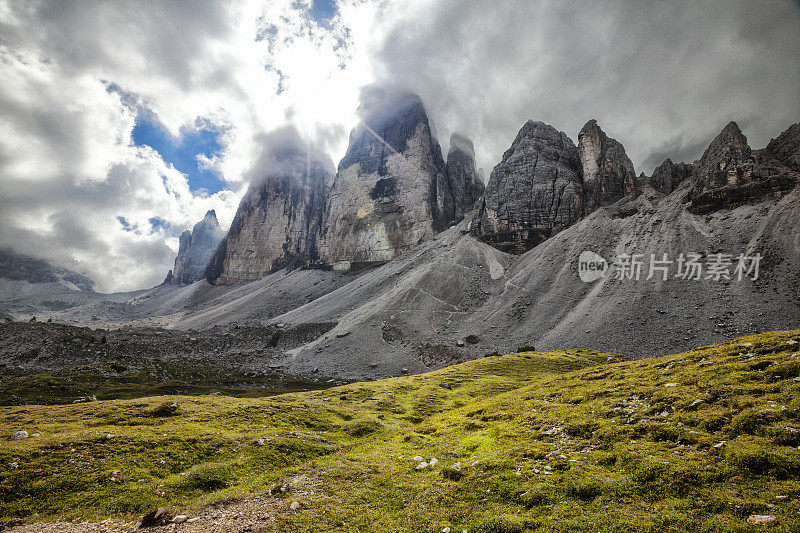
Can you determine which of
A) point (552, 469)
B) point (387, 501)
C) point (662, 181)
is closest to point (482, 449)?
point (552, 469)

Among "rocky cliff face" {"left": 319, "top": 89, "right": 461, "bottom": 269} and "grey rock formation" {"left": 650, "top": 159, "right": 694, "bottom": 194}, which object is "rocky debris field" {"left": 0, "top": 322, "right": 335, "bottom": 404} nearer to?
"rocky cliff face" {"left": 319, "top": 89, "right": 461, "bottom": 269}

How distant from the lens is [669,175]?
112312mm

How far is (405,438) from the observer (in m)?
19.6

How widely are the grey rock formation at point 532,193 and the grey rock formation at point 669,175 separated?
958 inches

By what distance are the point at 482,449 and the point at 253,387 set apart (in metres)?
56.9

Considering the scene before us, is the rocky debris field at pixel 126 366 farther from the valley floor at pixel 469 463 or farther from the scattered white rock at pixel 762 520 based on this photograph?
the scattered white rock at pixel 762 520

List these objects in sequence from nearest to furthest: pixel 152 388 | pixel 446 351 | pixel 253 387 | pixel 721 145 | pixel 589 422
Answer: pixel 589 422, pixel 152 388, pixel 253 387, pixel 446 351, pixel 721 145

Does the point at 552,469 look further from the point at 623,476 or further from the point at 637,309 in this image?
the point at 637,309

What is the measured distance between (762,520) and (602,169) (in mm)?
149127
